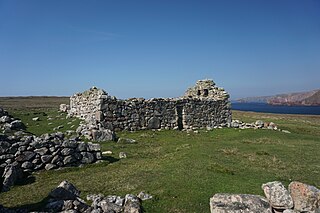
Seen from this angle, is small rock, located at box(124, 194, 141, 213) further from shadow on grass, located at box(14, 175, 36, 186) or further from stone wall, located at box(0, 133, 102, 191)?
stone wall, located at box(0, 133, 102, 191)

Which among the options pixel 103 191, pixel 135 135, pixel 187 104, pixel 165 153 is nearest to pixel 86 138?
pixel 135 135

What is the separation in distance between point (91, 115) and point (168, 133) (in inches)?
311

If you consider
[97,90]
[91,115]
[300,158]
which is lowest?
[300,158]

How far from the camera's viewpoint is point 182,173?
13414 millimetres

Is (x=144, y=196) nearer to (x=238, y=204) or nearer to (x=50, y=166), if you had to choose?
(x=238, y=204)

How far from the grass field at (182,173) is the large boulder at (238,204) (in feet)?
3.25

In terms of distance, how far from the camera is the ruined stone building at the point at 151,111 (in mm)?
26359

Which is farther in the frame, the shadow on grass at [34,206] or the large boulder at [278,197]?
the shadow on grass at [34,206]

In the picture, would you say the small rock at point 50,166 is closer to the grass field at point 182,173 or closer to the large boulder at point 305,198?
the grass field at point 182,173

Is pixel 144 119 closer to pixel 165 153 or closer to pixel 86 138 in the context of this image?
pixel 86 138

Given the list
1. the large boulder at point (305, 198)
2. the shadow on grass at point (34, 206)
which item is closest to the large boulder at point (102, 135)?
the shadow on grass at point (34, 206)

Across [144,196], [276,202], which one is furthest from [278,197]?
[144,196]

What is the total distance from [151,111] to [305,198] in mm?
20693

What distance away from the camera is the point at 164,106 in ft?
97.6
